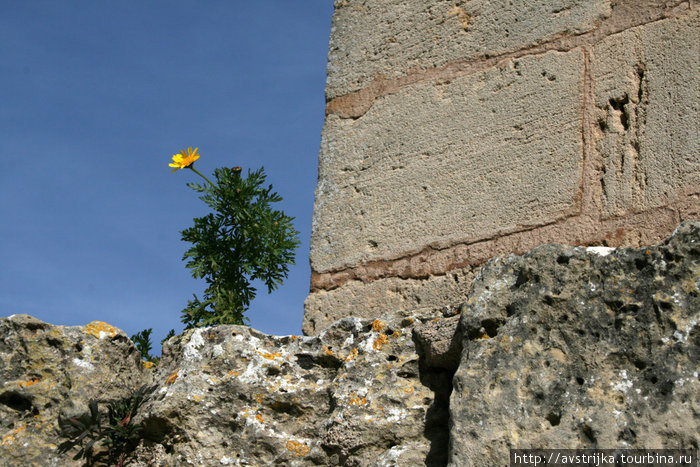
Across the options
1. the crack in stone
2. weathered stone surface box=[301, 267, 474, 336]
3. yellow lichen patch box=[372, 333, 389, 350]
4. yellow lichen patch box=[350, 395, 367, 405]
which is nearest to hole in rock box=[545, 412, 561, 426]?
yellow lichen patch box=[350, 395, 367, 405]

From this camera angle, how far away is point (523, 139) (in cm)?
377

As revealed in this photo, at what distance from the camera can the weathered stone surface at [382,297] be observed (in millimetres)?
3756

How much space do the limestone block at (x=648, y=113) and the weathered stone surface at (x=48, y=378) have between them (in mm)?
1925

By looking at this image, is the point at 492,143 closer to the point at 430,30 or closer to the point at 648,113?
the point at 648,113

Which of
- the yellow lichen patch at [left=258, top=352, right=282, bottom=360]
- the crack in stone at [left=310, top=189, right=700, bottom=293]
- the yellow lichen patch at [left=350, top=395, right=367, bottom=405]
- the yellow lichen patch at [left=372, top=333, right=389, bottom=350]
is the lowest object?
the yellow lichen patch at [left=350, top=395, right=367, bottom=405]

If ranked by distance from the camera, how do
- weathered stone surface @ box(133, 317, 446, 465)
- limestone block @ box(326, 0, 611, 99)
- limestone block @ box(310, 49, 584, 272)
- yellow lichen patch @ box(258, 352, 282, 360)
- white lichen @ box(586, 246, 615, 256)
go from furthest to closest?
limestone block @ box(326, 0, 611, 99)
limestone block @ box(310, 49, 584, 272)
yellow lichen patch @ box(258, 352, 282, 360)
weathered stone surface @ box(133, 317, 446, 465)
white lichen @ box(586, 246, 615, 256)

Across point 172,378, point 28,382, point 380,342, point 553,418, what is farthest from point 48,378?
point 553,418

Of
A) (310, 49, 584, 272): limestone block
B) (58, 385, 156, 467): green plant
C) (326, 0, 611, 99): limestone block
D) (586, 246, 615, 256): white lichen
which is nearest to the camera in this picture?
(586, 246, 615, 256): white lichen

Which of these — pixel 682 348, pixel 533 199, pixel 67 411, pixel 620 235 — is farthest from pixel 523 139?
pixel 67 411

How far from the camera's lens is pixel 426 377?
2.92 m

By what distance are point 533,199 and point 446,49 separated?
3.18 feet

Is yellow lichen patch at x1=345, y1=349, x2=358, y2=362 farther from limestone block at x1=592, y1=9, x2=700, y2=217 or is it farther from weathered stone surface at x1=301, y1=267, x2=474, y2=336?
limestone block at x1=592, y1=9, x2=700, y2=217

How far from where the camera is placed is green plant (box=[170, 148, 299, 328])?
4.24 meters

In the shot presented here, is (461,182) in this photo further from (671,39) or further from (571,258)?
(571,258)
